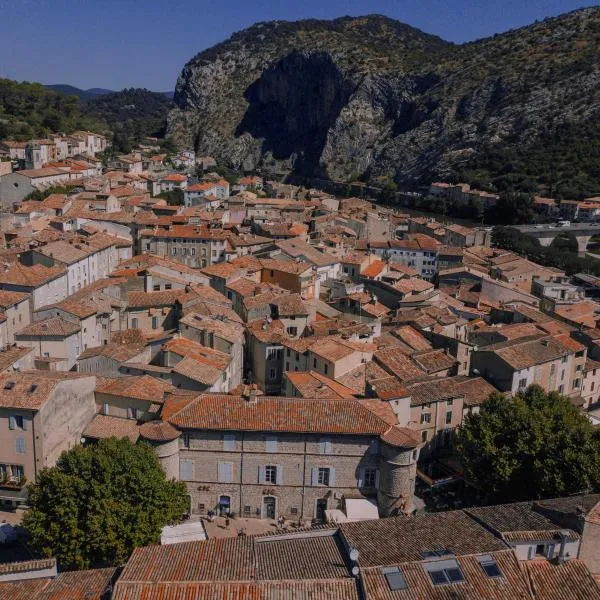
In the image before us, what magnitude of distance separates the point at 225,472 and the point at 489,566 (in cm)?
1451

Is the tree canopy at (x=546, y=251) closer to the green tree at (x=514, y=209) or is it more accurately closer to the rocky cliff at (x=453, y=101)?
the green tree at (x=514, y=209)

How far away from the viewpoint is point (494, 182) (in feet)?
459

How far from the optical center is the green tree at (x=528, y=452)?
31.3m

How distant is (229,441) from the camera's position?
31953 millimetres

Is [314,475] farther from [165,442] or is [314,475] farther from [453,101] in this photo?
[453,101]

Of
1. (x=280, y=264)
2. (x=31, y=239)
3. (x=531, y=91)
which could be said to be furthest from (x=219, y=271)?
(x=531, y=91)

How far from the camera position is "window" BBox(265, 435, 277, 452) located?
31922mm

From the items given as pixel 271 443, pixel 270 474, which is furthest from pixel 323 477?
pixel 271 443

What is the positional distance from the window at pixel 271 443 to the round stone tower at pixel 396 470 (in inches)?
202

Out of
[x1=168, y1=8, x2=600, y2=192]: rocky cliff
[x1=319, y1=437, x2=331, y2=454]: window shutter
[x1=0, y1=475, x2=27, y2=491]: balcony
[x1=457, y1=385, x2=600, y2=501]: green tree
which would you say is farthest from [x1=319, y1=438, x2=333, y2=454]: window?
[x1=168, y1=8, x2=600, y2=192]: rocky cliff

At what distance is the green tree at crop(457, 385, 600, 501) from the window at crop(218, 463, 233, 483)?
12.2 metres

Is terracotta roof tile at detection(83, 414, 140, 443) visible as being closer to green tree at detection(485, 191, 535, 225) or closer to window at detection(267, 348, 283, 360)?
window at detection(267, 348, 283, 360)

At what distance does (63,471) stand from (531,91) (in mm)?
154735

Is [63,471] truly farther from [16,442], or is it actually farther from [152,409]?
[152,409]
